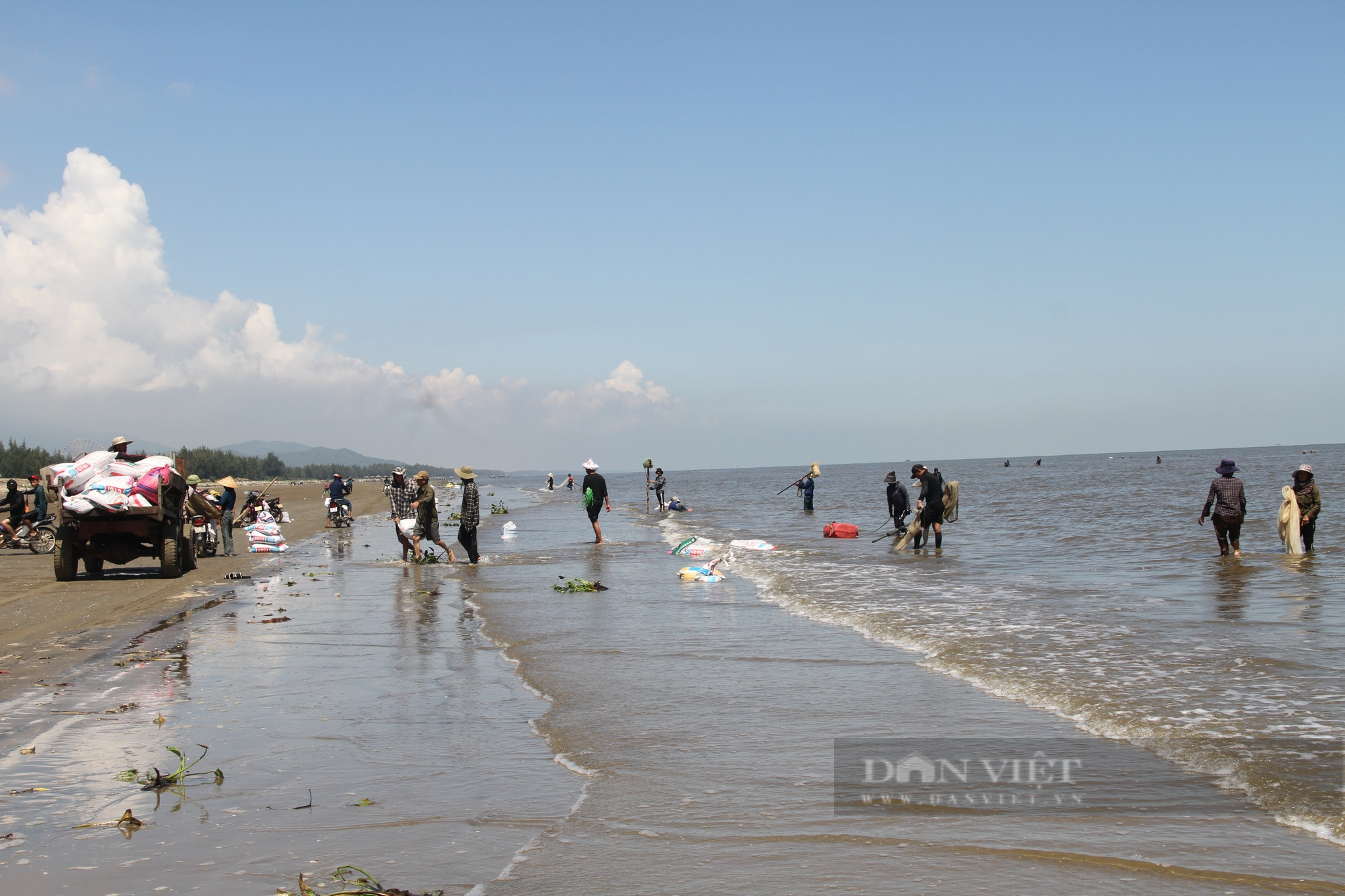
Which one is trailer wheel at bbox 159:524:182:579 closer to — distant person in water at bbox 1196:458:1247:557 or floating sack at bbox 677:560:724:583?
floating sack at bbox 677:560:724:583

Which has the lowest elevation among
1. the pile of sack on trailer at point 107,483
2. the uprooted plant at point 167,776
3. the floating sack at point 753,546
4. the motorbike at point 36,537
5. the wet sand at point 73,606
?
the floating sack at point 753,546

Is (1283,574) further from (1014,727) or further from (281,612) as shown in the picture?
(281,612)

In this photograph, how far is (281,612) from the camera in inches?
446

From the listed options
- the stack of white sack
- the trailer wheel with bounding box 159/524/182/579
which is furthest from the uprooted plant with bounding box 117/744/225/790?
the stack of white sack

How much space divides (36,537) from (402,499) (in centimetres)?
955

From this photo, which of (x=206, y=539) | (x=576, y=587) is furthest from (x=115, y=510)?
(x=576, y=587)

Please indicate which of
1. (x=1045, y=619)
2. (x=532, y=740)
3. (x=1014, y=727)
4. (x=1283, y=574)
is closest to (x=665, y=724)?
(x=532, y=740)

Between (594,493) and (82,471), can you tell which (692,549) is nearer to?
(594,493)

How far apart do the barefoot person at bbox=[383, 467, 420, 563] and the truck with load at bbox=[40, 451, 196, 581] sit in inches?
137

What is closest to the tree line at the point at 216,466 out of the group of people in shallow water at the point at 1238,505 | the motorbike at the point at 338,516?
the motorbike at the point at 338,516

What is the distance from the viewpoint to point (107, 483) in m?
13.7

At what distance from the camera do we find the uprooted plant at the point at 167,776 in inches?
193

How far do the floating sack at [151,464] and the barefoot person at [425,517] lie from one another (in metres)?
3.98

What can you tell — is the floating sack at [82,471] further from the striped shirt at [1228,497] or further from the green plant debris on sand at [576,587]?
the striped shirt at [1228,497]
